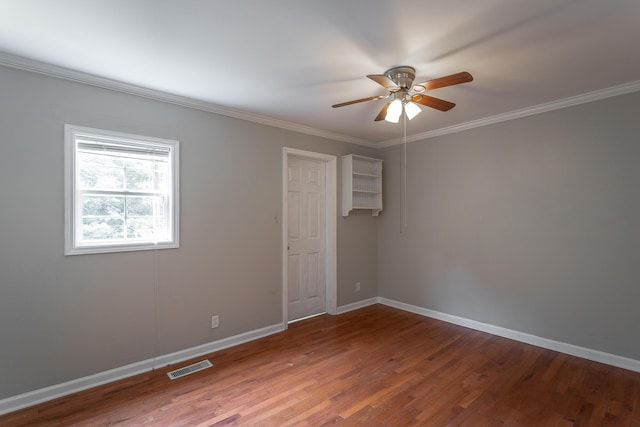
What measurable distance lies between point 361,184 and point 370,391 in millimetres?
2919

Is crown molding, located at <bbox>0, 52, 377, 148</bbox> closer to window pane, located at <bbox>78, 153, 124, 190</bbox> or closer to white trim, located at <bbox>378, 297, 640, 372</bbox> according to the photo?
window pane, located at <bbox>78, 153, 124, 190</bbox>

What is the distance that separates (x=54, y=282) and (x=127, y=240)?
0.58 meters

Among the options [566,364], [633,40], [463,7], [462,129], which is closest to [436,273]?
[566,364]

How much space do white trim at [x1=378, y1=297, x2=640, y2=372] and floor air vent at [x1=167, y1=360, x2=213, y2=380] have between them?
285cm

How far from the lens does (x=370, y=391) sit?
2494mm

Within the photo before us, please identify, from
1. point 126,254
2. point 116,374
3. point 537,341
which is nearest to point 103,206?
point 126,254

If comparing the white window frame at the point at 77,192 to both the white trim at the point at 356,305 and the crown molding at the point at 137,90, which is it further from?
the white trim at the point at 356,305

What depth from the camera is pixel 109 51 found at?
2.13 meters

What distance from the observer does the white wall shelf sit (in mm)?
4387

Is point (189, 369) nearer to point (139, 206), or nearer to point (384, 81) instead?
point (139, 206)

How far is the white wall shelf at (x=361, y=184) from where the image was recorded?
4387 mm

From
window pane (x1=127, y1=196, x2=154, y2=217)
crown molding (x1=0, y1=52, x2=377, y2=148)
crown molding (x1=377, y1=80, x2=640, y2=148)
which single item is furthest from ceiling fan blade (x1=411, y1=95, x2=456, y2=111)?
window pane (x1=127, y1=196, x2=154, y2=217)

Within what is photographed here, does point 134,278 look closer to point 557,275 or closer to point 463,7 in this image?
point 463,7

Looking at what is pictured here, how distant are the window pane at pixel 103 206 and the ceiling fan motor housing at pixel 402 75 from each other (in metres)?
2.51
